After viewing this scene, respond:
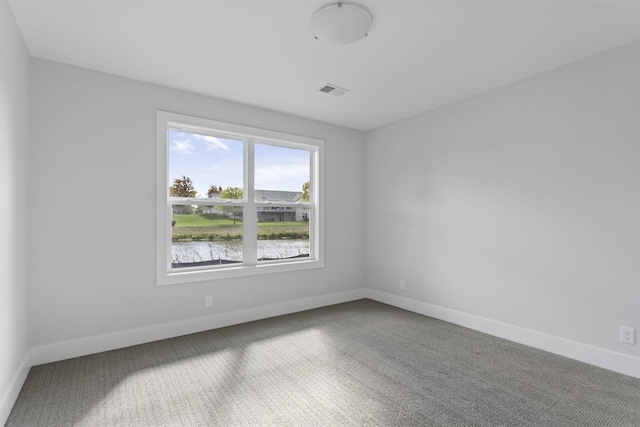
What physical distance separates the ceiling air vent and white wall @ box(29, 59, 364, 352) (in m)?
1.17

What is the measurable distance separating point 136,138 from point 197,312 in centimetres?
188

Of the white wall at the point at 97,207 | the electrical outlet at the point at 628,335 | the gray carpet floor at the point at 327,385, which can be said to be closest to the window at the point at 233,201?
the white wall at the point at 97,207

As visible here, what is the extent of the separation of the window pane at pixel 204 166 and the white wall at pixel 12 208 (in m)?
1.22

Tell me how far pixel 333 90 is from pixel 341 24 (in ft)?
3.98

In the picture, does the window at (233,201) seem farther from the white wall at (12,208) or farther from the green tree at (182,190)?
the white wall at (12,208)

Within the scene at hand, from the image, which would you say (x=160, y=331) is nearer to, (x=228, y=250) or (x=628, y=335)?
(x=228, y=250)

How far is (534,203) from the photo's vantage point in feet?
10.1

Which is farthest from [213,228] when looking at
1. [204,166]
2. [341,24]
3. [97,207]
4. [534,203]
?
[534,203]

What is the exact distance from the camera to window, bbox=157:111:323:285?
341 centimetres

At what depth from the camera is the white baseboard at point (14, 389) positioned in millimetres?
1908

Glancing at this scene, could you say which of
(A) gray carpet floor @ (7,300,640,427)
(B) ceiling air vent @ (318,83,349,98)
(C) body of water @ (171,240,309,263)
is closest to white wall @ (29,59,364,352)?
(C) body of water @ (171,240,309,263)

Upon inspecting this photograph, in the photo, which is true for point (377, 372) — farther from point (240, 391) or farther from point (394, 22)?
point (394, 22)

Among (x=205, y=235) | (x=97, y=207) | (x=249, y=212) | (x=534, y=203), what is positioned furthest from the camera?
(x=249, y=212)

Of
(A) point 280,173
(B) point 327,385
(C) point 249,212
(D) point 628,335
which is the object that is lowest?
(B) point 327,385
